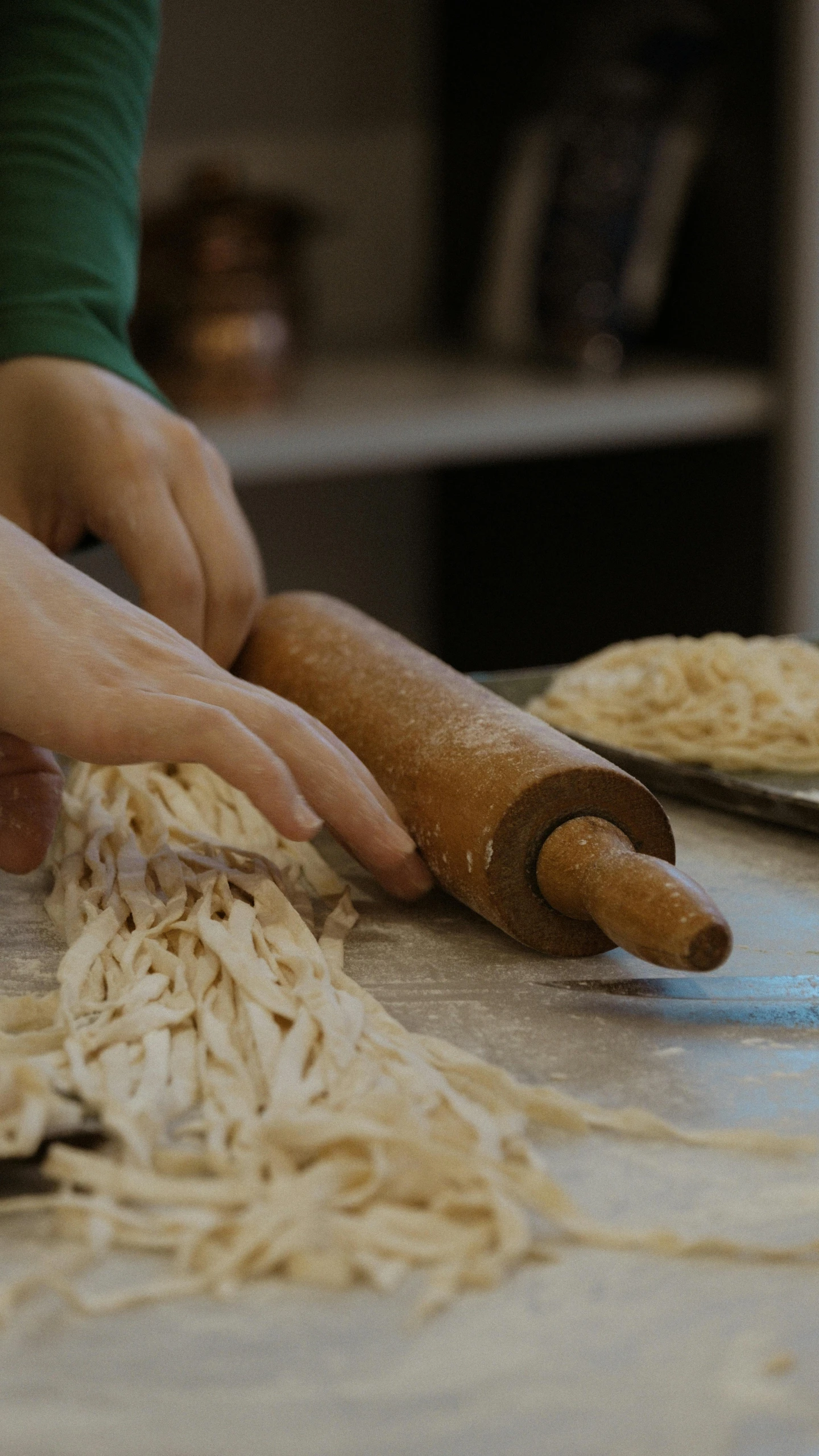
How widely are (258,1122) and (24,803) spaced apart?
0.38 metres

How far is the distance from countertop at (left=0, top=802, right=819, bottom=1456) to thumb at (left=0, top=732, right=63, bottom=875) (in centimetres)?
34

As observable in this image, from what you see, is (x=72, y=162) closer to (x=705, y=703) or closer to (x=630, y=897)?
(x=705, y=703)

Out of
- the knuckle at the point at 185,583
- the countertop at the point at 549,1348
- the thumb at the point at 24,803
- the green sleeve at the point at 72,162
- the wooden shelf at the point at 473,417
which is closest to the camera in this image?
the countertop at the point at 549,1348

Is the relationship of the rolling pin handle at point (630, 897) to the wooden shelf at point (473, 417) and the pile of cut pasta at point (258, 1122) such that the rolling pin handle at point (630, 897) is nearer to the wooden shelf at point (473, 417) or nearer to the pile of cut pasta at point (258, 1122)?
the pile of cut pasta at point (258, 1122)

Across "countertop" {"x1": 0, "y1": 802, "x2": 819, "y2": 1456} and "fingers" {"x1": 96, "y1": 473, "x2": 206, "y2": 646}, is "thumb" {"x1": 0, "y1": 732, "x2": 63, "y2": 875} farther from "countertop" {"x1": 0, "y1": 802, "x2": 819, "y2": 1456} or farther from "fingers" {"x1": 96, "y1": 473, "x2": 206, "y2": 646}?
"countertop" {"x1": 0, "y1": 802, "x2": 819, "y2": 1456}

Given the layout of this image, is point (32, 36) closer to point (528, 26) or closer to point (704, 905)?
point (704, 905)

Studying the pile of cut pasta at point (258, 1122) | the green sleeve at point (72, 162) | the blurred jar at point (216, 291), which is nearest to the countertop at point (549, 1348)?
the pile of cut pasta at point (258, 1122)

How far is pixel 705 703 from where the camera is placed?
4.04 ft

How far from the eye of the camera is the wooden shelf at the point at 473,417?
2.65 m

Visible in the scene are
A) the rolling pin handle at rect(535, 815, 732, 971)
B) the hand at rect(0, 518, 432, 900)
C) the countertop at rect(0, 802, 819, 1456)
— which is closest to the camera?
the countertop at rect(0, 802, 819, 1456)

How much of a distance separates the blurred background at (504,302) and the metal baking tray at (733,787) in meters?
1.27

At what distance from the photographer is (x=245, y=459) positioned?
102 inches

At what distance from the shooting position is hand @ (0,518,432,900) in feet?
2.89

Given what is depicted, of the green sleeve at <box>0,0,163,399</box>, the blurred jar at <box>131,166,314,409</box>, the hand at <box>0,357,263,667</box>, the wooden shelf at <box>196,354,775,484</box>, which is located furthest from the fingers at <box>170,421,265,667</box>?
the blurred jar at <box>131,166,314,409</box>
